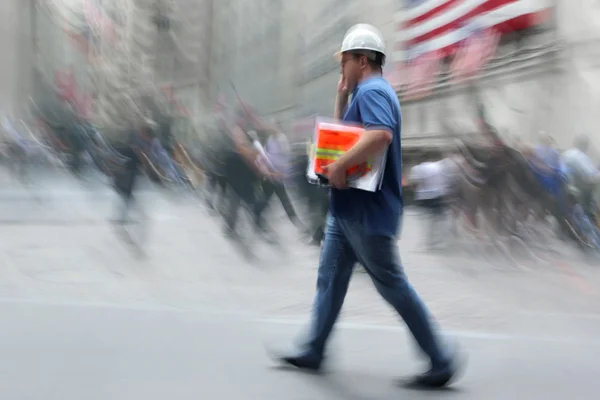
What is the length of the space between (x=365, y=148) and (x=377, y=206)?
12.5 inches

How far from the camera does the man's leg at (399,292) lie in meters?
3.72

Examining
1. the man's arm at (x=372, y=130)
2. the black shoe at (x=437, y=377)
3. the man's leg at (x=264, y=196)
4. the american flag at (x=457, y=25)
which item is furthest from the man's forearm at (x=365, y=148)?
the american flag at (x=457, y=25)

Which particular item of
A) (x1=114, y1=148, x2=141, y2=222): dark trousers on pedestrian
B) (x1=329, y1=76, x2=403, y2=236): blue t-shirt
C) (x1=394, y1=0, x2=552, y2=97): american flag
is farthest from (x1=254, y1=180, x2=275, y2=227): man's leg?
(x1=394, y1=0, x2=552, y2=97): american flag

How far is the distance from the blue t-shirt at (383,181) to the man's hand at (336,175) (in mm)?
134

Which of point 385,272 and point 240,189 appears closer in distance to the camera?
point 385,272

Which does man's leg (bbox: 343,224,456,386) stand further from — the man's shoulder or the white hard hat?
the white hard hat

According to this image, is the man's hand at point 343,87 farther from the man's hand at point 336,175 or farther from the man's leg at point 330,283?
the man's leg at point 330,283

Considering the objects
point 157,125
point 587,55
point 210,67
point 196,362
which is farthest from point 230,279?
point 210,67

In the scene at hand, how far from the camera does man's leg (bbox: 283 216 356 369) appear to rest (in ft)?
12.9

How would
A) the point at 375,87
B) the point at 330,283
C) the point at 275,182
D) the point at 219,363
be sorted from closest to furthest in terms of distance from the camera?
the point at 375,87 → the point at 330,283 → the point at 219,363 → the point at 275,182

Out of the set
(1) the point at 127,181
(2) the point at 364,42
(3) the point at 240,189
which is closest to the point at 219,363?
(2) the point at 364,42

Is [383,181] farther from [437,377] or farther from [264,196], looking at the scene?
[264,196]

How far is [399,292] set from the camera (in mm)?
3736

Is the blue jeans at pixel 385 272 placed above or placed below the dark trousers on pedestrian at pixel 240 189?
above
